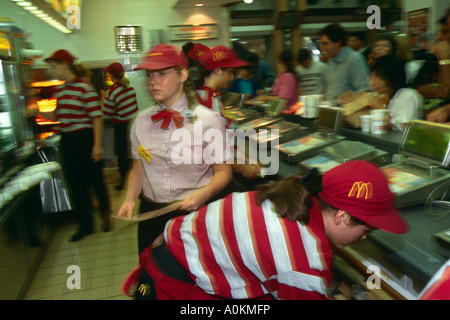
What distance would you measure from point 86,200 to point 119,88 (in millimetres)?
1801

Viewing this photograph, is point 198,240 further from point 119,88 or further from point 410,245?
point 119,88

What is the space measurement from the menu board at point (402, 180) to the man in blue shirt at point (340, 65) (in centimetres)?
159

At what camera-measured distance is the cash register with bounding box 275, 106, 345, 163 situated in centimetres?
227

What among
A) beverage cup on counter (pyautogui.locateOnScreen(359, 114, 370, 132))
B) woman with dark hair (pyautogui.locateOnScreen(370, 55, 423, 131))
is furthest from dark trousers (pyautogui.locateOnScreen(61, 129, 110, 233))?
woman with dark hair (pyautogui.locateOnScreen(370, 55, 423, 131))

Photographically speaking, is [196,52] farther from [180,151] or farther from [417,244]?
[417,244]

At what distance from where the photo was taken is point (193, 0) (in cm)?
684

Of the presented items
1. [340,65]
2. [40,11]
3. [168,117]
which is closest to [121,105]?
[40,11]

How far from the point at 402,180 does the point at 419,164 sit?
0.19m

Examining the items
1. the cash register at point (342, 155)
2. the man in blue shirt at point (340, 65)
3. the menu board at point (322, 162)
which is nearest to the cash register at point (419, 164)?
the cash register at point (342, 155)

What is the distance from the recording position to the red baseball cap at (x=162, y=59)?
1541mm

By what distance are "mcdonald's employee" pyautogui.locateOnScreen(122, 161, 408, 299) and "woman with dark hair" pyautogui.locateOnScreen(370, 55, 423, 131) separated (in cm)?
129

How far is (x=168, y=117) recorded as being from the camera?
165 centimetres

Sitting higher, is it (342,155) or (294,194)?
(294,194)

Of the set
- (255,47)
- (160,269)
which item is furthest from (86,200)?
(255,47)
